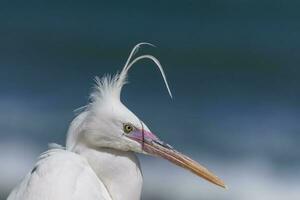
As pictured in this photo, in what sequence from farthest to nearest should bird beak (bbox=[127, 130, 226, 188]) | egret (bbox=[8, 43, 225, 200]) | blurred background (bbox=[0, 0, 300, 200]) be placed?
blurred background (bbox=[0, 0, 300, 200]) < bird beak (bbox=[127, 130, 226, 188]) < egret (bbox=[8, 43, 225, 200])

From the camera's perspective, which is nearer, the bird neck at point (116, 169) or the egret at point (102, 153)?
the egret at point (102, 153)

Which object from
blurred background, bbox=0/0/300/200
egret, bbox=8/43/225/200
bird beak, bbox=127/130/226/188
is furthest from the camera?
blurred background, bbox=0/0/300/200

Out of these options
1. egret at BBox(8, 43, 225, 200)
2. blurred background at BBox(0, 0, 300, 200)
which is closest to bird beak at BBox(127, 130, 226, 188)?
egret at BBox(8, 43, 225, 200)

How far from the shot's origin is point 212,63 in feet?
34.8

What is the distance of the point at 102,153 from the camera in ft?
13.5

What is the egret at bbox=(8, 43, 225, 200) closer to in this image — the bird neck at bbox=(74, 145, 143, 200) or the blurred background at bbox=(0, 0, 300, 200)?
the bird neck at bbox=(74, 145, 143, 200)

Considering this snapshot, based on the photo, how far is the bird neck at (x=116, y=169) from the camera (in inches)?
161

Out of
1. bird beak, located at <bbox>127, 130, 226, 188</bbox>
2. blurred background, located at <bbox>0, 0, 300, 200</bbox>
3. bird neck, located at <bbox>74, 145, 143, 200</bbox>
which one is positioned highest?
blurred background, located at <bbox>0, 0, 300, 200</bbox>

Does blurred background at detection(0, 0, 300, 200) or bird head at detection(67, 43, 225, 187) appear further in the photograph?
blurred background at detection(0, 0, 300, 200)

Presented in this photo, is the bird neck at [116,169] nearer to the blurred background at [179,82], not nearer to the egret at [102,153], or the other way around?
Answer: the egret at [102,153]

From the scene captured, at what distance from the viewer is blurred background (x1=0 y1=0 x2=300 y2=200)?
26.6 feet

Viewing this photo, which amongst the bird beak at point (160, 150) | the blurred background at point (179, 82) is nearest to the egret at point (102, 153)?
the bird beak at point (160, 150)

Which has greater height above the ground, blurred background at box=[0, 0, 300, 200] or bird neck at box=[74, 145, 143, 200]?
blurred background at box=[0, 0, 300, 200]

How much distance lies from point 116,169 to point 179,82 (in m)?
5.83
